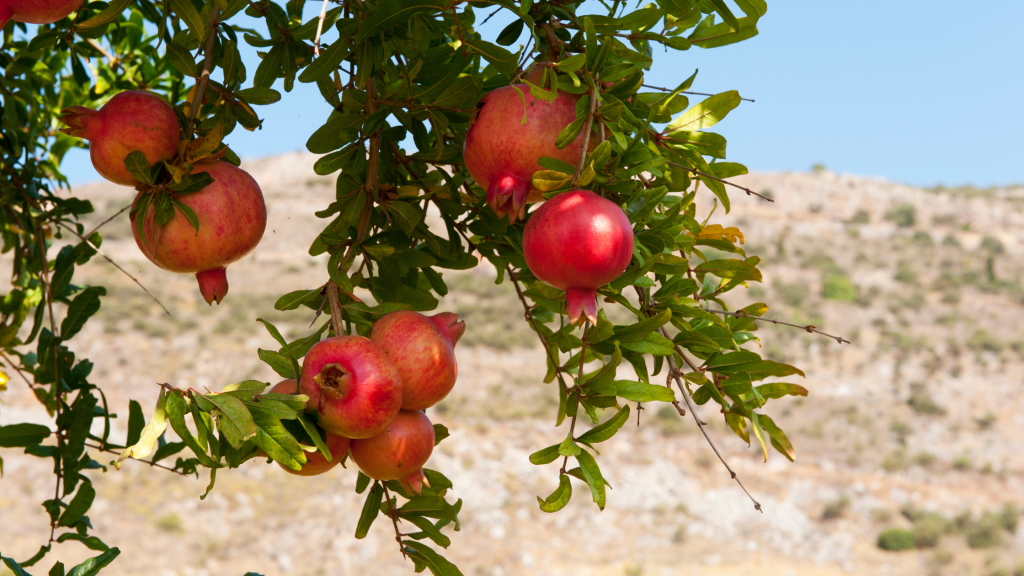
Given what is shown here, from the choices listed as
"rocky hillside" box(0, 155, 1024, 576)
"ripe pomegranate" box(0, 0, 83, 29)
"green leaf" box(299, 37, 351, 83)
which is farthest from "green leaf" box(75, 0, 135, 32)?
"rocky hillside" box(0, 155, 1024, 576)

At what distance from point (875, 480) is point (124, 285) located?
17.6 metres

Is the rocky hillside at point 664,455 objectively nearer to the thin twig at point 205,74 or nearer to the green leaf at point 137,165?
the thin twig at point 205,74

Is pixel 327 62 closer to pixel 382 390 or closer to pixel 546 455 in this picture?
pixel 382 390

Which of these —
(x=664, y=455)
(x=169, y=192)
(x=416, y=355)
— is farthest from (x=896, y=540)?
(x=169, y=192)

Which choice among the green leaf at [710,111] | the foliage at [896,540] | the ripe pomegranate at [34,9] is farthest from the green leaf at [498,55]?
the foliage at [896,540]

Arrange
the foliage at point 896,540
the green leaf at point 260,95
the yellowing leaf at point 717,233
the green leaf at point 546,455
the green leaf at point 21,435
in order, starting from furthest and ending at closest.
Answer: the foliage at point 896,540 < the green leaf at point 21,435 < the yellowing leaf at point 717,233 < the green leaf at point 260,95 < the green leaf at point 546,455

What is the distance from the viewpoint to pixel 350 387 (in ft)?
3.04

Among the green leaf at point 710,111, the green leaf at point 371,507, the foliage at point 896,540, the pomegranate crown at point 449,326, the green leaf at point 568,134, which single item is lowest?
the green leaf at point 371,507

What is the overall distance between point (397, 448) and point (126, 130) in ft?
1.76

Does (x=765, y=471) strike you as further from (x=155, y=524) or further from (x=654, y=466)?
(x=155, y=524)

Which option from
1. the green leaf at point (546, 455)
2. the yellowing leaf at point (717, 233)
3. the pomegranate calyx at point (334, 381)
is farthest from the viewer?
the yellowing leaf at point (717, 233)

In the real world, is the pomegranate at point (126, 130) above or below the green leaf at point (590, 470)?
above

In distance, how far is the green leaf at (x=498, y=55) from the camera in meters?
1.06

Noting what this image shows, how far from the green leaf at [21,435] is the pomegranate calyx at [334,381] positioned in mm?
891
